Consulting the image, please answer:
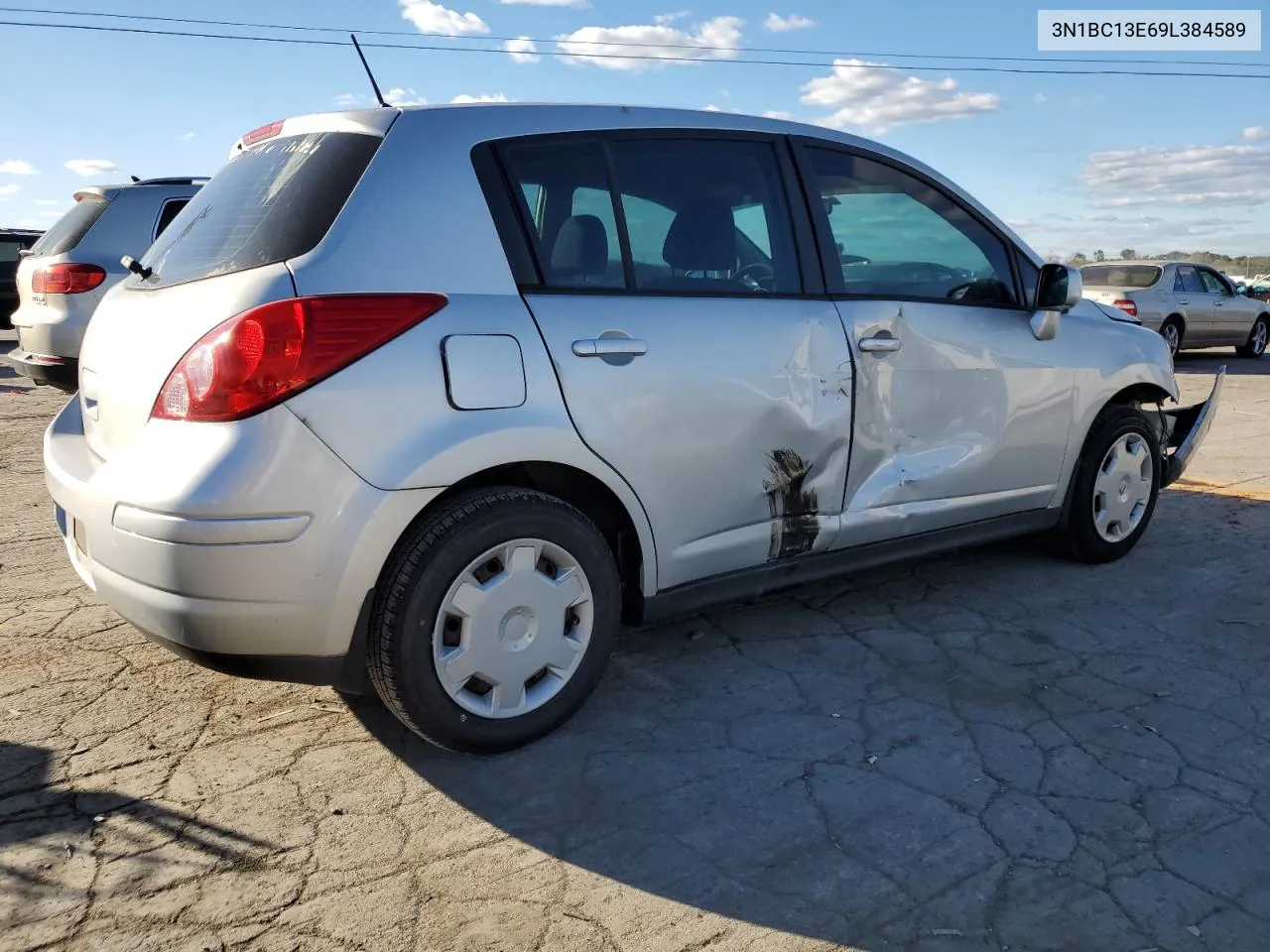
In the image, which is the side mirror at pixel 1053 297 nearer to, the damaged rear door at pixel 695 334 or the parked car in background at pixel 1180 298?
the damaged rear door at pixel 695 334

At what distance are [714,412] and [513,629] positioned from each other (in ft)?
2.88

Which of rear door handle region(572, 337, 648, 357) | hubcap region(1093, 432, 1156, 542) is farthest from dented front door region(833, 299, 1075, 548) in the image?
rear door handle region(572, 337, 648, 357)

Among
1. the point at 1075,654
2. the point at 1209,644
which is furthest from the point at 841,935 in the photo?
the point at 1209,644

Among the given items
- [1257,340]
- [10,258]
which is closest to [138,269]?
[10,258]

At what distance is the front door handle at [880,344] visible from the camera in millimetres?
3461

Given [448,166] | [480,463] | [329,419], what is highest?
[448,166]

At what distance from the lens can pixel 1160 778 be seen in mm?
2748

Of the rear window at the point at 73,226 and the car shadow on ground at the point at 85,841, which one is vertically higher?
the rear window at the point at 73,226

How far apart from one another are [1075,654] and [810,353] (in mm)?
1434

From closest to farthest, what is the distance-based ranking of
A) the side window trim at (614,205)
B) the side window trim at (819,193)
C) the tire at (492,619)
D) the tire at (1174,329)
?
1. the tire at (492,619)
2. the side window trim at (614,205)
3. the side window trim at (819,193)
4. the tire at (1174,329)

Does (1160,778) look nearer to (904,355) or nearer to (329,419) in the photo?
(904,355)

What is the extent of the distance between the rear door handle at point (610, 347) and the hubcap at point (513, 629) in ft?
1.74

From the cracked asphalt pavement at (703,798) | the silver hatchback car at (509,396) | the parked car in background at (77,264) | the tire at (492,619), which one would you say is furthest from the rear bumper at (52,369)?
the tire at (492,619)

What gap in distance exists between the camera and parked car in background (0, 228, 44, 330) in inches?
593
